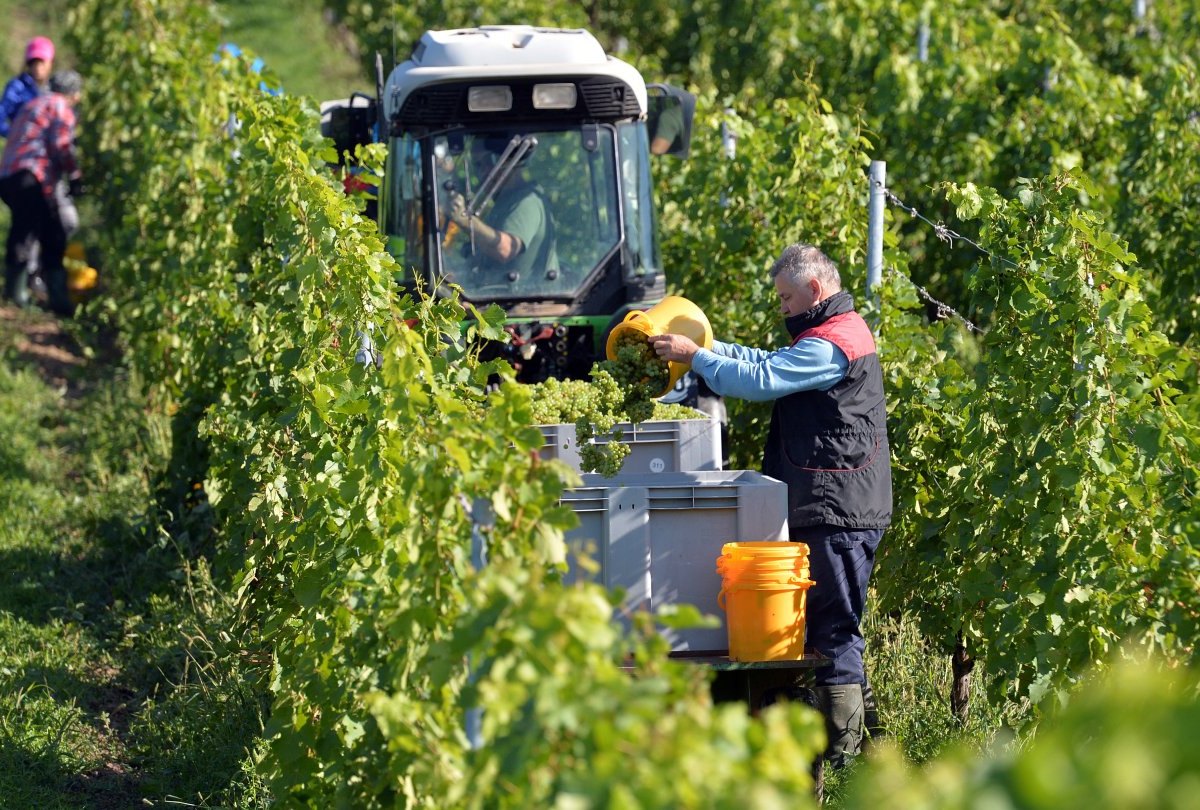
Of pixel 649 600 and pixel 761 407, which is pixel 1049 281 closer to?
pixel 649 600

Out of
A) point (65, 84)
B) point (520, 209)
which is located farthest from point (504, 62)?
point (65, 84)

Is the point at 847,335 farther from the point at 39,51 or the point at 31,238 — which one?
the point at 31,238

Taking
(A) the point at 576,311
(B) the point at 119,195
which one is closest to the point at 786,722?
(A) the point at 576,311

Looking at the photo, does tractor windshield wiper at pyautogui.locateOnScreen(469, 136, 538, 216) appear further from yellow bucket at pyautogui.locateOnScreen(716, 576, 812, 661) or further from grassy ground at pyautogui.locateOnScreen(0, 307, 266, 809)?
yellow bucket at pyautogui.locateOnScreen(716, 576, 812, 661)

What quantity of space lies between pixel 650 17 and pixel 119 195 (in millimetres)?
5878

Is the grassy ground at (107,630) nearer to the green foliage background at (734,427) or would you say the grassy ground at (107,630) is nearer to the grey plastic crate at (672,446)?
the green foliage background at (734,427)

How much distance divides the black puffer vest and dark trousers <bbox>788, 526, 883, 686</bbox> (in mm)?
52

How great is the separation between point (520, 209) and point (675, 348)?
5.94 ft

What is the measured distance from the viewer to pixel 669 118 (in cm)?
686

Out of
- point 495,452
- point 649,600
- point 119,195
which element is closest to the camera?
point 495,452

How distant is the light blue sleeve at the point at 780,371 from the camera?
14.3ft

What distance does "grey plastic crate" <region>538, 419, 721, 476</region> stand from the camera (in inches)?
188

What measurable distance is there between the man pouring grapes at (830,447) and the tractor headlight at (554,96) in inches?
75.8

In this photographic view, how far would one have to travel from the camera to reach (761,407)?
20.4 feet
